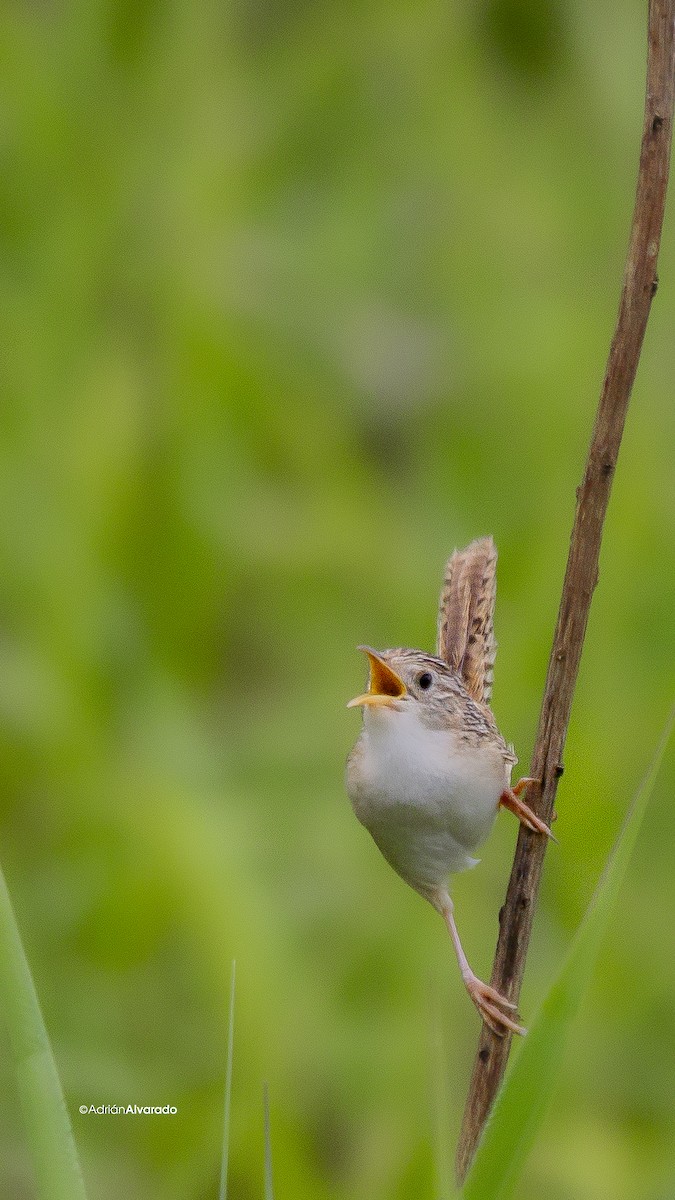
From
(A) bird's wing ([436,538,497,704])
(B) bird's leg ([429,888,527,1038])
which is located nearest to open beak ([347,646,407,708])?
(A) bird's wing ([436,538,497,704])

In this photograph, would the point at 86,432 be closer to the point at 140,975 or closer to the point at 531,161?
the point at 140,975

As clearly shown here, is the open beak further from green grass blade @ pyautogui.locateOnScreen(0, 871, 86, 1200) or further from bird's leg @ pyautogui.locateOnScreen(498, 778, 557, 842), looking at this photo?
green grass blade @ pyautogui.locateOnScreen(0, 871, 86, 1200)

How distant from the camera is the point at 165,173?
496 cm

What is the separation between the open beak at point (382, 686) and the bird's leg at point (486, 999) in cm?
29

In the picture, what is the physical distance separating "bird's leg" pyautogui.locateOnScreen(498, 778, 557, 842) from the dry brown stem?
1 centimetres

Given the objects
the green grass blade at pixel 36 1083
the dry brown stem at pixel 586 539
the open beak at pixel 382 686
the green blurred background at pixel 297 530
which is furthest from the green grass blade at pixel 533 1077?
the green blurred background at pixel 297 530

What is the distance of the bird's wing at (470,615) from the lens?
2.42 m

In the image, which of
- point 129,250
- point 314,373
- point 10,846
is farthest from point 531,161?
point 10,846

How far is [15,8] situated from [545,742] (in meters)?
4.25

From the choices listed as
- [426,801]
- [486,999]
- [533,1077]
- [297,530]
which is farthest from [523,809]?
[297,530]

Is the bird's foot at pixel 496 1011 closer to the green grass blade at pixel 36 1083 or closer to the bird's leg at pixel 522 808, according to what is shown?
the bird's leg at pixel 522 808

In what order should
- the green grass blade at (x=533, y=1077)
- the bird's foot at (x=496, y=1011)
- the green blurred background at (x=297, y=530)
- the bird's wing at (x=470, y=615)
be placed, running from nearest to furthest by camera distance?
the green grass blade at (x=533, y=1077) < the bird's foot at (x=496, y=1011) < the bird's wing at (x=470, y=615) < the green blurred background at (x=297, y=530)

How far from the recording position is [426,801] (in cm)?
202

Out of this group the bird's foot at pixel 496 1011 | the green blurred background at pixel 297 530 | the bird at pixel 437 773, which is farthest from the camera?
the green blurred background at pixel 297 530
